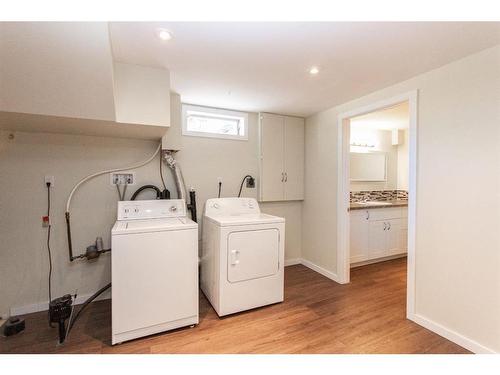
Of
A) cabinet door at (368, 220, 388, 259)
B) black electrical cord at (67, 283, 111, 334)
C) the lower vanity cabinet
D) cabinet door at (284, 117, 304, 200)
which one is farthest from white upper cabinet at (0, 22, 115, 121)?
cabinet door at (368, 220, 388, 259)

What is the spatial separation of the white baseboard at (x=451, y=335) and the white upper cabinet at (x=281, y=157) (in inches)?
74.7

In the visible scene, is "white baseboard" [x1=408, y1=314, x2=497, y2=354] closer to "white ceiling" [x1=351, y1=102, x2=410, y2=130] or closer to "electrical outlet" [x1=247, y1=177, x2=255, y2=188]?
"electrical outlet" [x1=247, y1=177, x2=255, y2=188]

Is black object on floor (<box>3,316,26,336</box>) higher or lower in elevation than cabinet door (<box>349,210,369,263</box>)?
lower

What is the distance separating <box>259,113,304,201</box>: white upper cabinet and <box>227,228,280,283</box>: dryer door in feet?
3.09

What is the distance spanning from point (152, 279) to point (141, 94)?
1.49 meters

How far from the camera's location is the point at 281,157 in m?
3.33

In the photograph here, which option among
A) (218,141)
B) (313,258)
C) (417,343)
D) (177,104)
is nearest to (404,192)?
(313,258)

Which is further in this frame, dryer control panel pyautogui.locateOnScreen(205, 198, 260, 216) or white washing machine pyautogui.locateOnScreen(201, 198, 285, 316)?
dryer control panel pyautogui.locateOnScreen(205, 198, 260, 216)

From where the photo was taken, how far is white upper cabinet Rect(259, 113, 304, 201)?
3215mm

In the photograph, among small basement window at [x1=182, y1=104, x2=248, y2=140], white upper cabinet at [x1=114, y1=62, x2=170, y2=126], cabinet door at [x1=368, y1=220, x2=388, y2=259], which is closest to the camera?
white upper cabinet at [x1=114, y1=62, x2=170, y2=126]

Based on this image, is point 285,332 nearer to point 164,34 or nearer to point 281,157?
point 281,157

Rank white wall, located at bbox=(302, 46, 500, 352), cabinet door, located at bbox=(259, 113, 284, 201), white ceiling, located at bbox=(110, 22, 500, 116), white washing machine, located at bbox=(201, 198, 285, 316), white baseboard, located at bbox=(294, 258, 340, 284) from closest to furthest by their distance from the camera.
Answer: white ceiling, located at bbox=(110, 22, 500, 116), white wall, located at bbox=(302, 46, 500, 352), white washing machine, located at bbox=(201, 198, 285, 316), white baseboard, located at bbox=(294, 258, 340, 284), cabinet door, located at bbox=(259, 113, 284, 201)

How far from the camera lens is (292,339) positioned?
6.08ft
